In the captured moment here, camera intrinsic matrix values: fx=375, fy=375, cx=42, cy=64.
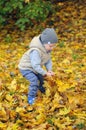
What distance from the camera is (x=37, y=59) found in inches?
217

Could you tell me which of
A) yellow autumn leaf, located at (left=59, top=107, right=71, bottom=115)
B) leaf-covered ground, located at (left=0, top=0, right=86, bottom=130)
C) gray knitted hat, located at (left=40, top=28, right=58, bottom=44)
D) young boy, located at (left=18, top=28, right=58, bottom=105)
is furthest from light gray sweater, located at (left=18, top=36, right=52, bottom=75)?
yellow autumn leaf, located at (left=59, top=107, right=71, bottom=115)

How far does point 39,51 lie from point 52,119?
3.42 feet

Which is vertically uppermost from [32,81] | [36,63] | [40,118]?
[36,63]

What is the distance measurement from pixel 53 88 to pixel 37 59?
56 cm

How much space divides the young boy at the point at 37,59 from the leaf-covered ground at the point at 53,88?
0.17m

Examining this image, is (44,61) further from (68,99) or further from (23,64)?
(68,99)

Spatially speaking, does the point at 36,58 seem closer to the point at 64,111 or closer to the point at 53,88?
the point at 53,88

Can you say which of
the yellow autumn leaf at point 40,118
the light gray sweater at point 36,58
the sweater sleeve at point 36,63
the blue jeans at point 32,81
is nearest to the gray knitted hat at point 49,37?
the light gray sweater at point 36,58

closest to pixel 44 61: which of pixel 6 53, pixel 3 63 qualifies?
pixel 3 63

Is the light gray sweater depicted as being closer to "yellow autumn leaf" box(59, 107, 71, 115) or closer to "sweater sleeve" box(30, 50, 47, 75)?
"sweater sleeve" box(30, 50, 47, 75)

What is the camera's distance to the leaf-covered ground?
5.24 metres

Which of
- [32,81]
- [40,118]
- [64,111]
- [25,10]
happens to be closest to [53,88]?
[32,81]

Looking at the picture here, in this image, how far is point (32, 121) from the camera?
17.2ft

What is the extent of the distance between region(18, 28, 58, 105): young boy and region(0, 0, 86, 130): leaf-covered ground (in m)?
0.17
